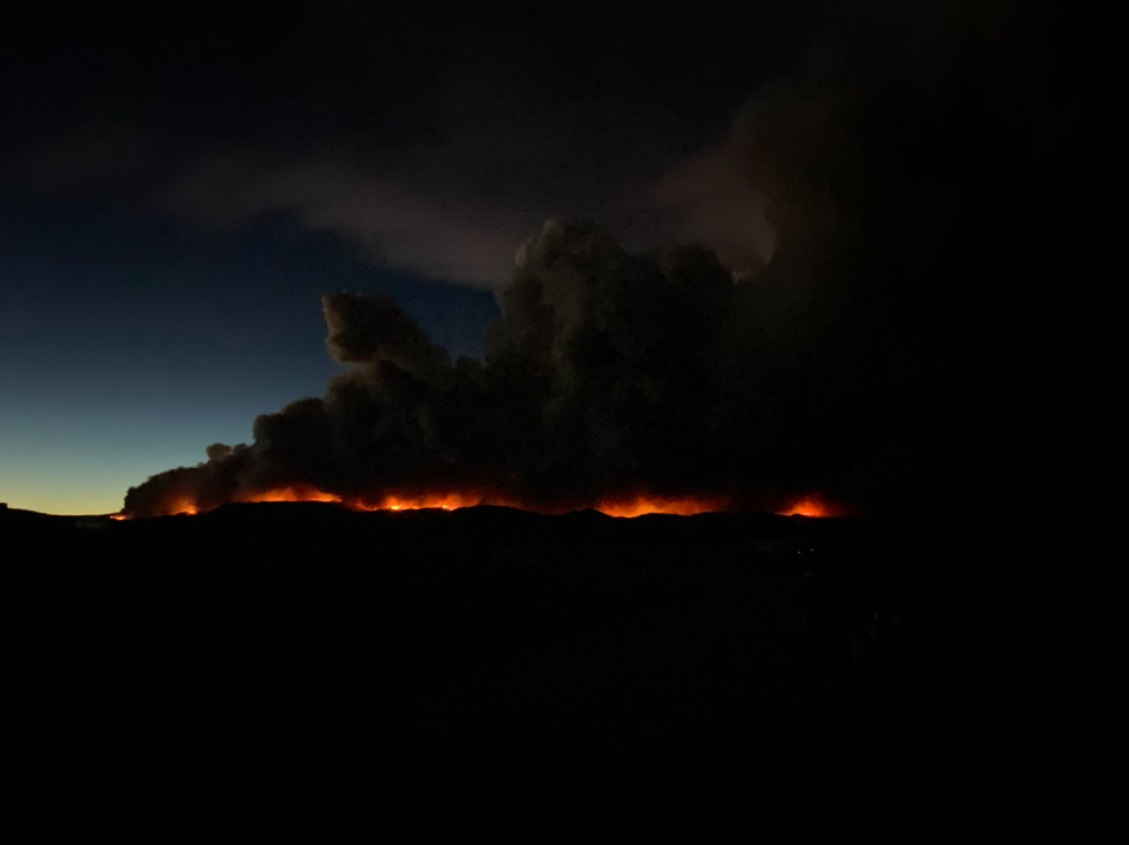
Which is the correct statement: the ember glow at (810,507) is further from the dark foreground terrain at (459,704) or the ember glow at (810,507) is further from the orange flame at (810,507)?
the dark foreground terrain at (459,704)

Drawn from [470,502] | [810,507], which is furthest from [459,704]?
[470,502]

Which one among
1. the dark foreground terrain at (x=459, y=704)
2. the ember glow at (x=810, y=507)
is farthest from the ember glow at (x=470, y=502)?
the dark foreground terrain at (x=459, y=704)

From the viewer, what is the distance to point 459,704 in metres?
5.70

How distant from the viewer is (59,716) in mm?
4312

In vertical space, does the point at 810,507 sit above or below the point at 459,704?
above

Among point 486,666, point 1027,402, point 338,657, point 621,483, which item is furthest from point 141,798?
point 621,483

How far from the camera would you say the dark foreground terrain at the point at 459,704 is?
3734mm

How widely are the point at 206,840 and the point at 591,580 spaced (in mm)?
12587

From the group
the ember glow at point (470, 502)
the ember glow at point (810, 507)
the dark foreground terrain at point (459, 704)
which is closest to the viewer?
the dark foreground terrain at point (459, 704)

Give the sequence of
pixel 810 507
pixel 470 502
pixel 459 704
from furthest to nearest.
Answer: pixel 470 502 < pixel 810 507 < pixel 459 704

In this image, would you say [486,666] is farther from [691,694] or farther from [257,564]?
[257,564]

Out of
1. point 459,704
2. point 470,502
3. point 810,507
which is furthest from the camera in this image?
point 470,502

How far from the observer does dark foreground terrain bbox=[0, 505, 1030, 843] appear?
373cm

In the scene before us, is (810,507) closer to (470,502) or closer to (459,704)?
(470,502)
